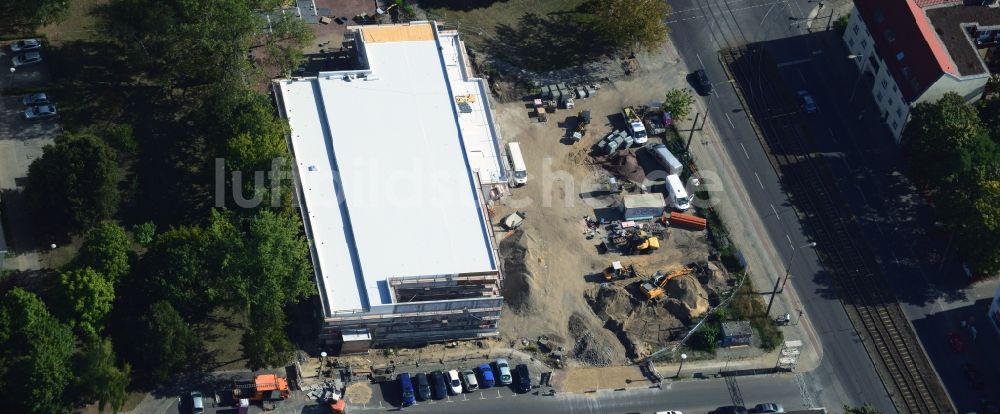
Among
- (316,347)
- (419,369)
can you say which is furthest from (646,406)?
(316,347)

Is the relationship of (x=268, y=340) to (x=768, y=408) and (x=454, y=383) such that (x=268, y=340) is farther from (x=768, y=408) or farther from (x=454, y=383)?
(x=768, y=408)

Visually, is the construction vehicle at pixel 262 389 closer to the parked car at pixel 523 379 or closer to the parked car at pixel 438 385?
the parked car at pixel 438 385

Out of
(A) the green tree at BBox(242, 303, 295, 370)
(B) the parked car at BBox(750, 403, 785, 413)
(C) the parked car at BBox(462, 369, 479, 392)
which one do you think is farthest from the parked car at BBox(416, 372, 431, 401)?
(B) the parked car at BBox(750, 403, 785, 413)

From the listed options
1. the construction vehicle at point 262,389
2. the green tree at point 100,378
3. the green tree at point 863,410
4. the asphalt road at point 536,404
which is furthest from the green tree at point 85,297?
the green tree at point 863,410

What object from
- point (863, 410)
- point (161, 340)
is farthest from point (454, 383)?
point (863, 410)

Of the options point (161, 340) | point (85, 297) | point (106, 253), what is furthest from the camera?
point (106, 253)

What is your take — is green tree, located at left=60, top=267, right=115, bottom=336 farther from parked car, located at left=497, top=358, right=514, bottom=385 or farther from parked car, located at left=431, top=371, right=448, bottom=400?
parked car, located at left=497, top=358, right=514, bottom=385
